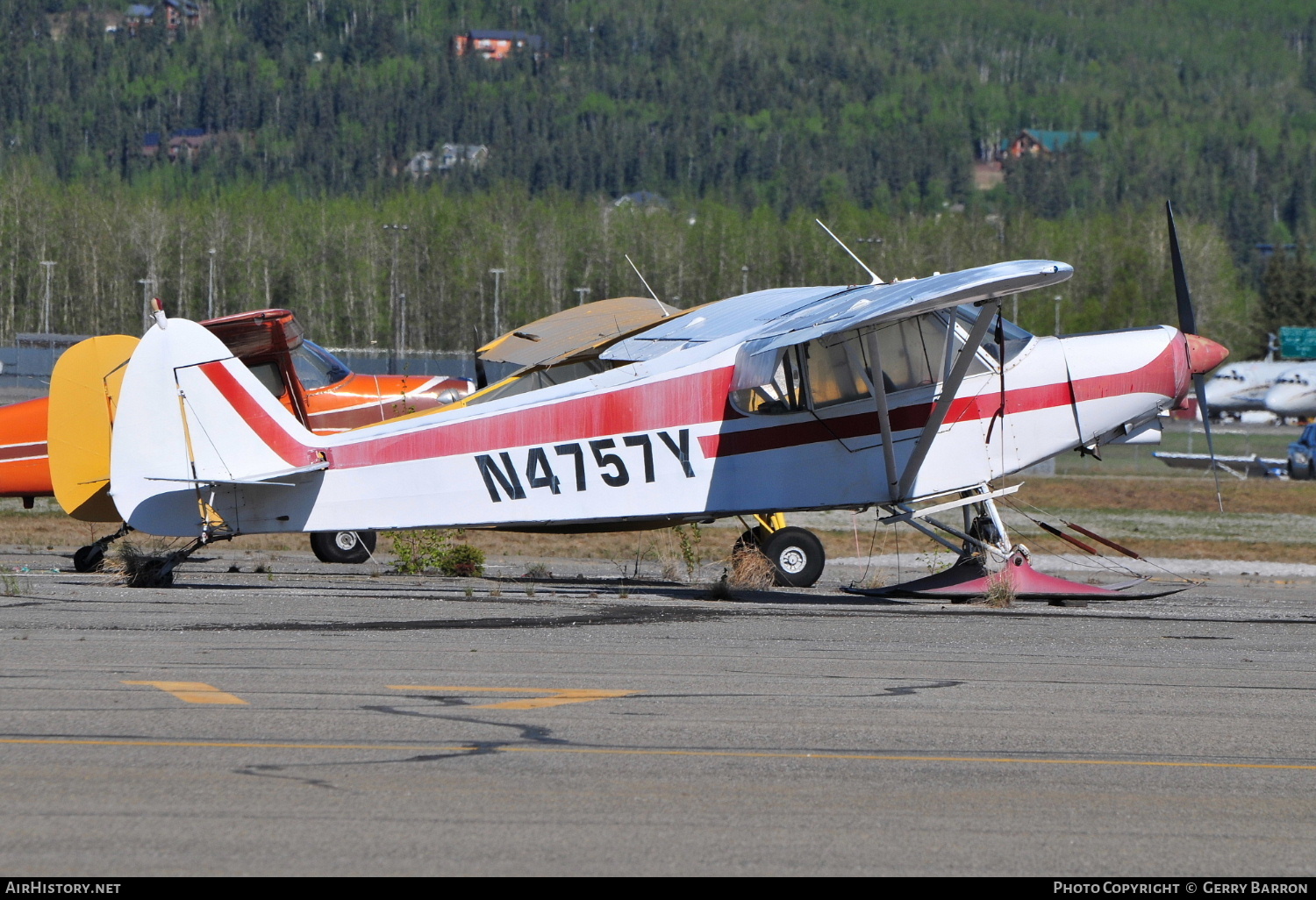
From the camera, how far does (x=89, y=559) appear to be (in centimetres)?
1544

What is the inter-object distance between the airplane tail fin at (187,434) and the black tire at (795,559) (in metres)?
4.56

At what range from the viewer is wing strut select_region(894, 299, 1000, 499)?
12703mm

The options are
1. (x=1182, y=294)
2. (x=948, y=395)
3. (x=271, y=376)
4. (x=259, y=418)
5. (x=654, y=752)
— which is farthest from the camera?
(x=271, y=376)

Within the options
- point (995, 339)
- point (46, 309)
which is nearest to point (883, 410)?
point (995, 339)

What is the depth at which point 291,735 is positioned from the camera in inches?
273

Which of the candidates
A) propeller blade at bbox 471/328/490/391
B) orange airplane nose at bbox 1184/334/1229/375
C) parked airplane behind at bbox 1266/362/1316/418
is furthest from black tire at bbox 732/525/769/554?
parked airplane behind at bbox 1266/362/1316/418

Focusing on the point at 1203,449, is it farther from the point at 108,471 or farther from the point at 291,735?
the point at 291,735

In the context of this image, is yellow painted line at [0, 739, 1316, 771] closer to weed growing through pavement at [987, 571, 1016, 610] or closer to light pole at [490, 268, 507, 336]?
weed growing through pavement at [987, 571, 1016, 610]

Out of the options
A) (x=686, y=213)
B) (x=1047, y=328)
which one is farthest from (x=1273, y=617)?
(x=686, y=213)

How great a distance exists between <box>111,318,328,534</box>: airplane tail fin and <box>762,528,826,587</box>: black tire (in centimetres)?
456

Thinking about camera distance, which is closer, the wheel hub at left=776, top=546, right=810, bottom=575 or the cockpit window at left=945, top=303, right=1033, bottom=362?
the cockpit window at left=945, top=303, right=1033, bottom=362

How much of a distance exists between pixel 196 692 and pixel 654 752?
2722mm

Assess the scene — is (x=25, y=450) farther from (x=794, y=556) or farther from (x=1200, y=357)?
(x=1200, y=357)

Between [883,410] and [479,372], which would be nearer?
[883,410]
